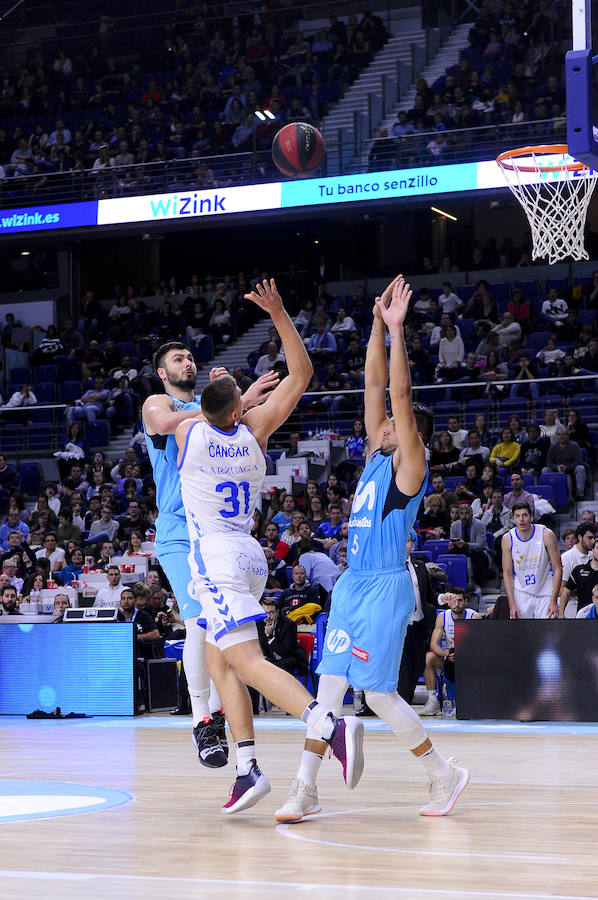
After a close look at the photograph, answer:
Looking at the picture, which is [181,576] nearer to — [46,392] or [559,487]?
[559,487]

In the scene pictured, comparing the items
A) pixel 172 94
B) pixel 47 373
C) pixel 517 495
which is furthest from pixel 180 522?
pixel 172 94

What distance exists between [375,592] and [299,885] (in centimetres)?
162

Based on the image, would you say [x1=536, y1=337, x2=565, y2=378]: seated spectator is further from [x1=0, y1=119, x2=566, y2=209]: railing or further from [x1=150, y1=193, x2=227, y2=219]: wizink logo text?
[x1=150, y1=193, x2=227, y2=219]: wizink logo text

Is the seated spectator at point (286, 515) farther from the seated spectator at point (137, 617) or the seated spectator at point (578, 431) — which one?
the seated spectator at point (578, 431)

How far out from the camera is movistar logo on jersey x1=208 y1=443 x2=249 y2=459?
5.22 meters

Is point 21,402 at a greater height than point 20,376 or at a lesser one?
lesser

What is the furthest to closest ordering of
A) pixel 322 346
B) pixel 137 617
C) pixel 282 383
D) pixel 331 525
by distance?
1. pixel 322 346
2. pixel 331 525
3. pixel 137 617
4. pixel 282 383

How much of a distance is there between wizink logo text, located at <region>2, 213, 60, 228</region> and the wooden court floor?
17.3 metres

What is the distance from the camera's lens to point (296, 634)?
1243 cm

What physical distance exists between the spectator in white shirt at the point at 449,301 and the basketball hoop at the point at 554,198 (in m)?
7.96

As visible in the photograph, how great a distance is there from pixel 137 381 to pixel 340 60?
8.98 m

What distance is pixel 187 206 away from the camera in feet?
74.3

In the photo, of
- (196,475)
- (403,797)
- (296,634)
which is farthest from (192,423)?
(296,634)

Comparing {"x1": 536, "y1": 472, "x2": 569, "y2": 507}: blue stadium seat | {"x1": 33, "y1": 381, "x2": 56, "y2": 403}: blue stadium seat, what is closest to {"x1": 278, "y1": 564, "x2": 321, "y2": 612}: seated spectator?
{"x1": 536, "y1": 472, "x2": 569, "y2": 507}: blue stadium seat
